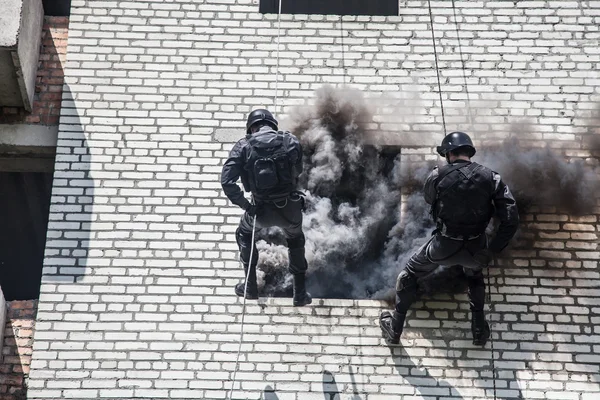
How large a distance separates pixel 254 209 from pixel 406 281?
148 centimetres

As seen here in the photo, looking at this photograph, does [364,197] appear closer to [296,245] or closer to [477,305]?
[296,245]

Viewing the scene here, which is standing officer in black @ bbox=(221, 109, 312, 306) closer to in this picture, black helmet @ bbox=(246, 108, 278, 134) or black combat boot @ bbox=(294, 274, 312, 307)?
black helmet @ bbox=(246, 108, 278, 134)

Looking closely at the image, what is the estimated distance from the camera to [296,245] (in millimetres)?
8680

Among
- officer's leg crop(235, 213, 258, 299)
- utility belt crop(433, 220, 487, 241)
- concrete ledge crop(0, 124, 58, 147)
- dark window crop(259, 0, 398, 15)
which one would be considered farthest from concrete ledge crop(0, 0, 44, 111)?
utility belt crop(433, 220, 487, 241)

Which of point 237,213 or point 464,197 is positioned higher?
point 237,213

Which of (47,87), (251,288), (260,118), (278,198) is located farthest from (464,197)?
(47,87)

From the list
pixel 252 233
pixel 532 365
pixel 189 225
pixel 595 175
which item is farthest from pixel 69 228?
pixel 595 175

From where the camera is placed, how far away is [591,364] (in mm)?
8648

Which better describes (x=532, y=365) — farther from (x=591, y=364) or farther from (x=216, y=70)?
(x=216, y=70)

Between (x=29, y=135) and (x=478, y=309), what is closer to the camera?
(x=478, y=309)

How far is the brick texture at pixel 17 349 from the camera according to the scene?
898 cm

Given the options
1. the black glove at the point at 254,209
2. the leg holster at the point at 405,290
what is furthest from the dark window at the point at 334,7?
the leg holster at the point at 405,290

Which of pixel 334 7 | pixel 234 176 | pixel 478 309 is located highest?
pixel 334 7

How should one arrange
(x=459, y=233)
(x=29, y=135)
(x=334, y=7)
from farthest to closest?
(x=334, y=7), (x=29, y=135), (x=459, y=233)
